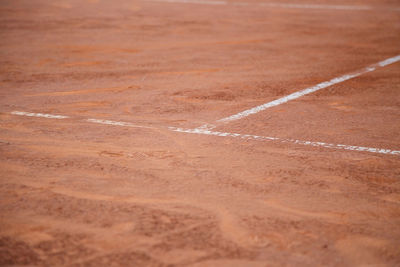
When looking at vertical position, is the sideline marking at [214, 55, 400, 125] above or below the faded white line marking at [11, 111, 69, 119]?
above

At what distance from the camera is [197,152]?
4.19m

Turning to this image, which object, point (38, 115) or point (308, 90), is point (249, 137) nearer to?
point (308, 90)

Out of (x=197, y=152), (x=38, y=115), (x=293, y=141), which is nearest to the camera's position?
(x=197, y=152)

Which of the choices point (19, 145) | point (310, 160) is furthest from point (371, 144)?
point (19, 145)

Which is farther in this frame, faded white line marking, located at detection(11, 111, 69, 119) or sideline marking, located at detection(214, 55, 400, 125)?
sideline marking, located at detection(214, 55, 400, 125)

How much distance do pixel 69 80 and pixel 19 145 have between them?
2.28 m

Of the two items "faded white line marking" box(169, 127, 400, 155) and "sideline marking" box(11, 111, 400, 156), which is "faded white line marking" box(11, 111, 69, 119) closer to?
"sideline marking" box(11, 111, 400, 156)

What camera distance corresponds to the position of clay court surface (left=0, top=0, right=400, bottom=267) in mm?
2939

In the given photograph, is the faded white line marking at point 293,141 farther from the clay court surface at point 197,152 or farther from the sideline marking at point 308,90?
the sideline marking at point 308,90

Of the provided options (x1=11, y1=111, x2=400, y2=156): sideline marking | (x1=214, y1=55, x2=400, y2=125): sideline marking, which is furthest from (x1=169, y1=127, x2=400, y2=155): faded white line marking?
(x1=214, y1=55, x2=400, y2=125): sideline marking

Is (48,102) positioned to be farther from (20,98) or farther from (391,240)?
(391,240)

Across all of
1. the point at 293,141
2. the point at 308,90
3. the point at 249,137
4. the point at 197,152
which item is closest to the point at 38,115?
the point at 197,152

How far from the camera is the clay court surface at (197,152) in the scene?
2.94 metres

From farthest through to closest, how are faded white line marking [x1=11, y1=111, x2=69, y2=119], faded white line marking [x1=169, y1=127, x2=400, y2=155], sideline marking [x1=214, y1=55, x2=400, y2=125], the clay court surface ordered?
sideline marking [x1=214, y1=55, x2=400, y2=125] < faded white line marking [x1=11, y1=111, x2=69, y2=119] < faded white line marking [x1=169, y1=127, x2=400, y2=155] < the clay court surface
